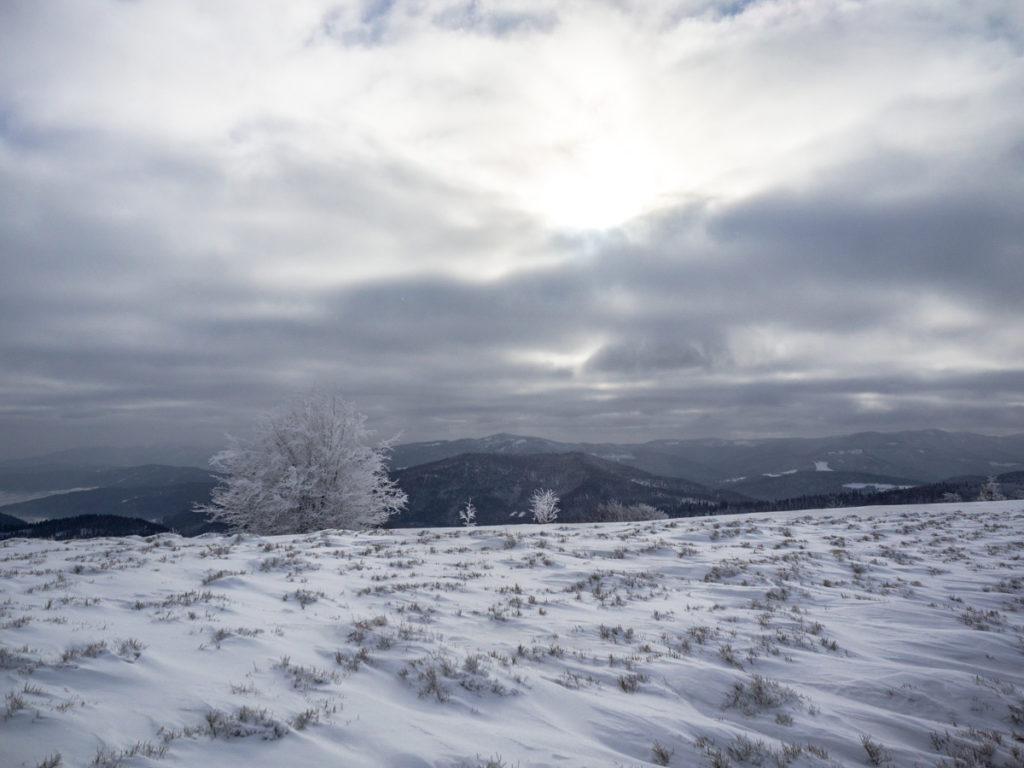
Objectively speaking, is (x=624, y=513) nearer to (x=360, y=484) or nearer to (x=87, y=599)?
(x=360, y=484)

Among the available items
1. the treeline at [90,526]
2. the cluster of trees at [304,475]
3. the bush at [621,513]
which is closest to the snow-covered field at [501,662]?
the cluster of trees at [304,475]

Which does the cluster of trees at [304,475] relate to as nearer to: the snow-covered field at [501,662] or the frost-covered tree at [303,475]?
the frost-covered tree at [303,475]

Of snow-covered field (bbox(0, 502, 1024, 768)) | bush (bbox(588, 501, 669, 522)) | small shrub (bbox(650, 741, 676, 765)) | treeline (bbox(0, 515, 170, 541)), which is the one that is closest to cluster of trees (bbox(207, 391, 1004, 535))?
snow-covered field (bbox(0, 502, 1024, 768))

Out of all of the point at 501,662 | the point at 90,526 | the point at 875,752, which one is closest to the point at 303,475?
the point at 501,662

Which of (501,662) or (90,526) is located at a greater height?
(501,662)

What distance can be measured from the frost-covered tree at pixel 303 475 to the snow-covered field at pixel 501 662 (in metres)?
14.6

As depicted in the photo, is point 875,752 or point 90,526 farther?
point 90,526

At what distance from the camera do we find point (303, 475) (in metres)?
28.5

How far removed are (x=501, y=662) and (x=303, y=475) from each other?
24.4m

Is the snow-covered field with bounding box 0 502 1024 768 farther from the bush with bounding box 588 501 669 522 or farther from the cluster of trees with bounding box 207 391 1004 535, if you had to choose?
the bush with bounding box 588 501 669 522

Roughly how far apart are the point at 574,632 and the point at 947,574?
35.9ft

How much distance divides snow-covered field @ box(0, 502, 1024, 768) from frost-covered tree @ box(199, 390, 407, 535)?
14617mm

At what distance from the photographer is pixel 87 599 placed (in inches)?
344

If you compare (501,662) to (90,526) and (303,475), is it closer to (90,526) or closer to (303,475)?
(303,475)
